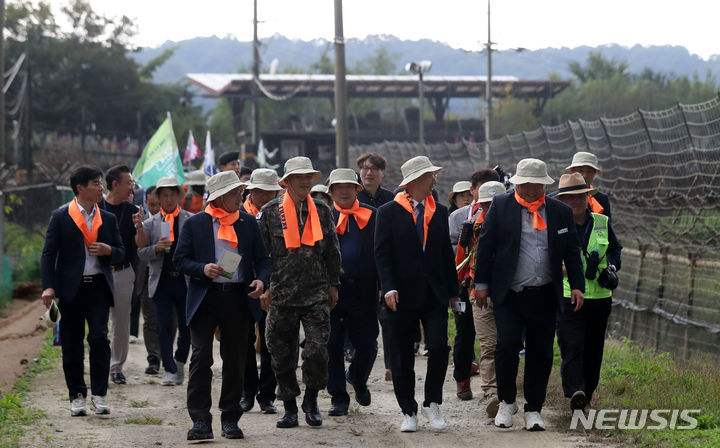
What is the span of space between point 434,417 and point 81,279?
10.1 feet

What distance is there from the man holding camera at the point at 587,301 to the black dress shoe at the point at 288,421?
2090 mm

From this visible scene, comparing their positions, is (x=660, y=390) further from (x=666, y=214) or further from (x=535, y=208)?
(x=666, y=214)

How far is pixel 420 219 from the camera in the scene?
844cm

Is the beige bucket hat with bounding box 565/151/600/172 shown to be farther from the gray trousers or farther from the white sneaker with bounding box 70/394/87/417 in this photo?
the white sneaker with bounding box 70/394/87/417

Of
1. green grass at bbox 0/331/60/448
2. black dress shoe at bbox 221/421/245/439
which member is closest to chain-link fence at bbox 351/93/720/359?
black dress shoe at bbox 221/421/245/439

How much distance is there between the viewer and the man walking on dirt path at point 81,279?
8977 millimetres

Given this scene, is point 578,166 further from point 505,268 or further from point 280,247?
point 280,247

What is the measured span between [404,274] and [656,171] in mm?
6244

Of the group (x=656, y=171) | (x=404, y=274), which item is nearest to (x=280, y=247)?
(x=404, y=274)

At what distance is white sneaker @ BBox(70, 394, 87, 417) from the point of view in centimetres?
898

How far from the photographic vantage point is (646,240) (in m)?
15.0

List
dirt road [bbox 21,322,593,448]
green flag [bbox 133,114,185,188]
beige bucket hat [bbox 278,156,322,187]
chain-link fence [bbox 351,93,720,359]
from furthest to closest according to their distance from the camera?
green flag [bbox 133,114,185,188] < chain-link fence [bbox 351,93,720,359] < beige bucket hat [bbox 278,156,322,187] < dirt road [bbox 21,322,593,448]

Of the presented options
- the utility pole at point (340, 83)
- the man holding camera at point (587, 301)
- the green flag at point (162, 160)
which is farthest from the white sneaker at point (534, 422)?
the utility pole at point (340, 83)

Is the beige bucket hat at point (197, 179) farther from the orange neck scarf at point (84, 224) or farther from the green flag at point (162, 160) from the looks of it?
the orange neck scarf at point (84, 224)
